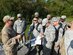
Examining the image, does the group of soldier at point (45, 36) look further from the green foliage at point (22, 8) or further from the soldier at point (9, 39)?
the green foliage at point (22, 8)

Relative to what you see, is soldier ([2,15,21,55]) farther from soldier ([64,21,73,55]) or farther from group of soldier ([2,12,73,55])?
soldier ([64,21,73,55])

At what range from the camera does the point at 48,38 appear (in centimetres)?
1116

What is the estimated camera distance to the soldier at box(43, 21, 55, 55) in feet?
36.3

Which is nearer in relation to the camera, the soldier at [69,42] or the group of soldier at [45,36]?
the soldier at [69,42]

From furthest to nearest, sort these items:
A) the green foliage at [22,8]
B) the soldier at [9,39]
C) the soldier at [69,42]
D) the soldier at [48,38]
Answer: the green foliage at [22,8]
the soldier at [48,38]
the soldier at [9,39]
the soldier at [69,42]

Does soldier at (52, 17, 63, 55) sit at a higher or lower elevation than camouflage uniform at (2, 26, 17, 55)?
lower

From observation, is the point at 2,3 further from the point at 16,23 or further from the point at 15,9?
the point at 16,23

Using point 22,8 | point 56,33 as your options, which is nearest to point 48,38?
point 56,33

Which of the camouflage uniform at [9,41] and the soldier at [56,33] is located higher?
the camouflage uniform at [9,41]

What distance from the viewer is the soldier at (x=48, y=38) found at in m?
11.1

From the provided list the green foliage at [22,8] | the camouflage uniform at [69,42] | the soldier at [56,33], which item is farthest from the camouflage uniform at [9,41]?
the green foliage at [22,8]

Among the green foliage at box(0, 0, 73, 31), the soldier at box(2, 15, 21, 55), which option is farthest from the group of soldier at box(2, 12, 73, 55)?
the green foliage at box(0, 0, 73, 31)

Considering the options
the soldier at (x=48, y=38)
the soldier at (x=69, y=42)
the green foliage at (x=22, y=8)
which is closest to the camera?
the soldier at (x=69, y=42)

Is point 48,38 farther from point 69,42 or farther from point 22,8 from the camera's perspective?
point 22,8
